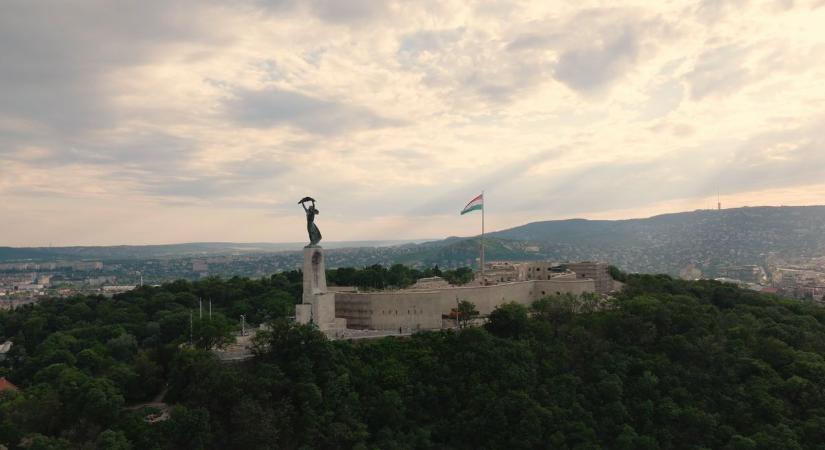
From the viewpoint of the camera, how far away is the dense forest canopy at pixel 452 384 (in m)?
30.9

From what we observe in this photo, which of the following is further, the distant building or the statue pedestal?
the distant building

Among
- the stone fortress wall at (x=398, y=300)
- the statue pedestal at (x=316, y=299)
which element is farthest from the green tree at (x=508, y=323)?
the statue pedestal at (x=316, y=299)

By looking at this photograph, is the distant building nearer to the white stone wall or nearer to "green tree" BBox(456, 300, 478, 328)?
the white stone wall

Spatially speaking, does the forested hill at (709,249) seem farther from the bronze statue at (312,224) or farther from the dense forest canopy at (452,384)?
the bronze statue at (312,224)

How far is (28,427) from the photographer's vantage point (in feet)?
96.6

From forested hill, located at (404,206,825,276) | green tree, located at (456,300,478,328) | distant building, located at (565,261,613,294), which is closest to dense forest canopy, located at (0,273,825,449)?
green tree, located at (456,300,478,328)

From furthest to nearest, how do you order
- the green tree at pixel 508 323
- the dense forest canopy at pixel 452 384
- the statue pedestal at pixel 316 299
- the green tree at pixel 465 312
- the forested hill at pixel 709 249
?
the forested hill at pixel 709 249
the green tree at pixel 465 312
the green tree at pixel 508 323
the statue pedestal at pixel 316 299
the dense forest canopy at pixel 452 384

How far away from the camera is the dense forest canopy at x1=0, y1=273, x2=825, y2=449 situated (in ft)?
101

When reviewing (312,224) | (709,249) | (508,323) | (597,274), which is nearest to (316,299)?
(312,224)

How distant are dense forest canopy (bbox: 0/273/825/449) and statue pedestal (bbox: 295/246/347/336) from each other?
6.91 feet

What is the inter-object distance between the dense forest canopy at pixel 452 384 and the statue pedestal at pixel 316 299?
6.91ft

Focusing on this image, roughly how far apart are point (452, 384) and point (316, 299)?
34.1 ft

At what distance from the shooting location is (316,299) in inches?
1640

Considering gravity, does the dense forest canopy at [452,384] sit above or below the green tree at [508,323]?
below
